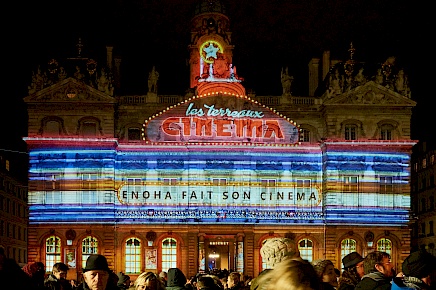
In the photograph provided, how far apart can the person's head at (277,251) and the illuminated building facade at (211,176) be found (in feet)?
149

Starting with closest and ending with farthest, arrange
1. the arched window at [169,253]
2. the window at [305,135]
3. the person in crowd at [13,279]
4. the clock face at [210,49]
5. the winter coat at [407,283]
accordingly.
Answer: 1. the person in crowd at [13,279]
2. the winter coat at [407,283]
3. the arched window at [169,253]
4. the window at [305,135]
5. the clock face at [210,49]

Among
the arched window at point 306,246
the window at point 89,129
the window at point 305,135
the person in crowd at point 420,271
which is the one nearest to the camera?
the person in crowd at point 420,271

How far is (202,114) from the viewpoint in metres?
54.7

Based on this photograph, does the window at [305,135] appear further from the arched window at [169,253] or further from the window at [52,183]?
the window at [52,183]

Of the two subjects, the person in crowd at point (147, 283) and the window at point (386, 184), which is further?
the window at point (386, 184)

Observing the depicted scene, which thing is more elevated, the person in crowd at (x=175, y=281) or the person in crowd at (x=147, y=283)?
the person in crowd at (x=147, y=283)

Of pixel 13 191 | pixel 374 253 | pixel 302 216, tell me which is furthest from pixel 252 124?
pixel 374 253

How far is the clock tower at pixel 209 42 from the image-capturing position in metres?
57.5

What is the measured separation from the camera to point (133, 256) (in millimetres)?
54375

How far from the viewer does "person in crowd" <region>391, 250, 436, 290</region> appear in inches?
322

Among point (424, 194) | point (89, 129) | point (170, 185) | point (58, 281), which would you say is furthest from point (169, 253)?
point (58, 281)

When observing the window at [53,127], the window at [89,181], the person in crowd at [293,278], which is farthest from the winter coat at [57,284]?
the window at [53,127]

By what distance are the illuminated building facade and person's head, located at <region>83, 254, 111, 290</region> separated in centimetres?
4520

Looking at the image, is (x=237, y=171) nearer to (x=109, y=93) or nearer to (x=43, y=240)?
(x=109, y=93)
